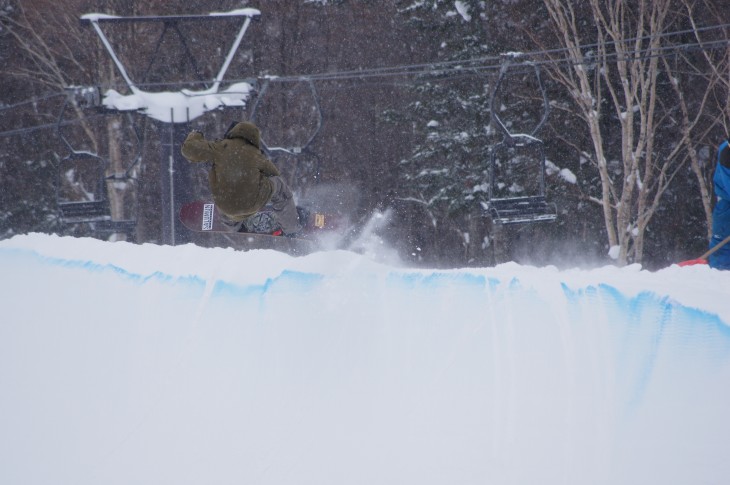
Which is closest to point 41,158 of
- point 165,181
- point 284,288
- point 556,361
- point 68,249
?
point 165,181

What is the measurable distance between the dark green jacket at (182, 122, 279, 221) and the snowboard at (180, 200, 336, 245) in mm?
991

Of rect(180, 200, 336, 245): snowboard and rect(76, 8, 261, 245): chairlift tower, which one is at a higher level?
rect(76, 8, 261, 245): chairlift tower

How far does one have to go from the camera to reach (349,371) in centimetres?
434

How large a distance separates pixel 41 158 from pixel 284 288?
696 inches

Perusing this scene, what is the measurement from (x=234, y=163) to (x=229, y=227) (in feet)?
4.22

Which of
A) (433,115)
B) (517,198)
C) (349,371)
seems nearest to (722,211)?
(517,198)

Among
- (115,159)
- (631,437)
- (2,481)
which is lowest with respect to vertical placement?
(2,481)

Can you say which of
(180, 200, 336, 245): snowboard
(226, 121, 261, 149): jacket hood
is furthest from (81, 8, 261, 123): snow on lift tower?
(226, 121, 261, 149): jacket hood

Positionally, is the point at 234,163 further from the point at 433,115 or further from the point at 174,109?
the point at 433,115

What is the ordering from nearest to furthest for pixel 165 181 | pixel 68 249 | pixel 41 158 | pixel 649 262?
pixel 68 249 → pixel 165 181 → pixel 649 262 → pixel 41 158

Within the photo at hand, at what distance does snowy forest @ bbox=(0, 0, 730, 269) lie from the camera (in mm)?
13336

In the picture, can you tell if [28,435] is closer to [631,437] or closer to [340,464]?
[340,464]

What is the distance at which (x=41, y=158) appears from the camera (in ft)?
66.5

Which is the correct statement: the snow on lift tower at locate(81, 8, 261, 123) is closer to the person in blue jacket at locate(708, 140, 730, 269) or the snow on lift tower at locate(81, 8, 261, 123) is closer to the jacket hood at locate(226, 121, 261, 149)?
the jacket hood at locate(226, 121, 261, 149)
